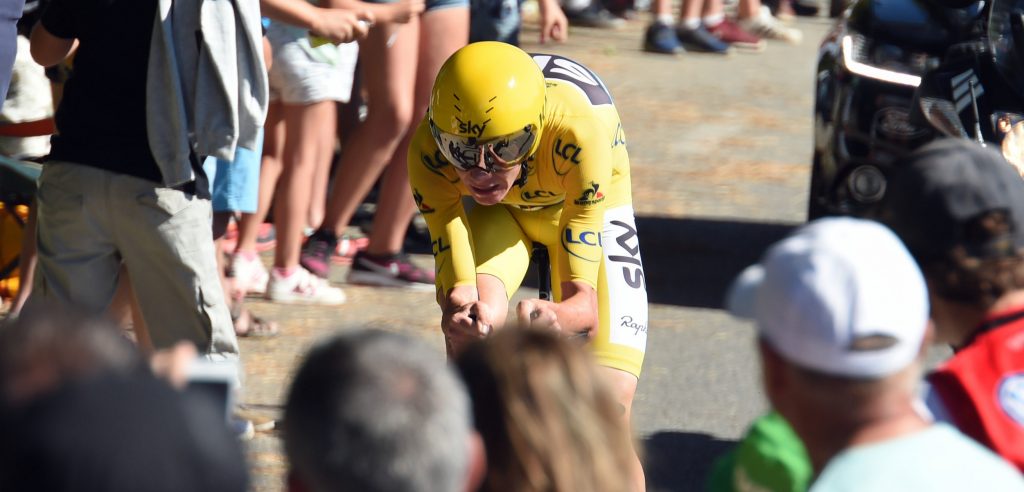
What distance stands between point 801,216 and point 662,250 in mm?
1131

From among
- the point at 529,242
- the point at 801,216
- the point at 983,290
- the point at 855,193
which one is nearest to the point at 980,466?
the point at 983,290

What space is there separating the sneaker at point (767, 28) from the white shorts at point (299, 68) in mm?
8056

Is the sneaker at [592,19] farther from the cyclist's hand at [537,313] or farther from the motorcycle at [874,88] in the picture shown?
the cyclist's hand at [537,313]

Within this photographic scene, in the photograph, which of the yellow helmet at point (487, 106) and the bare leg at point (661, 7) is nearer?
the yellow helmet at point (487, 106)

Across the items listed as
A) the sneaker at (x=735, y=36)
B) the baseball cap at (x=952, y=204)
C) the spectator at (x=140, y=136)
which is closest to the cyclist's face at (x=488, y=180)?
the spectator at (x=140, y=136)

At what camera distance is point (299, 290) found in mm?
6434

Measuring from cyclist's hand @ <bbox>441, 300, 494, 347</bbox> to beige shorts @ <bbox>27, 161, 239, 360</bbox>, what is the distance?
92 cm

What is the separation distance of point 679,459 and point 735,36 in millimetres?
8821

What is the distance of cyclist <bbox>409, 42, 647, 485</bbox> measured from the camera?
4.04 meters

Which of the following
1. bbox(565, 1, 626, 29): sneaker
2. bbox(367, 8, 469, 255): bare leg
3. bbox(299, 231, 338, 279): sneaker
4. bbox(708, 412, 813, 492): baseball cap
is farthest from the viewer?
bbox(565, 1, 626, 29): sneaker

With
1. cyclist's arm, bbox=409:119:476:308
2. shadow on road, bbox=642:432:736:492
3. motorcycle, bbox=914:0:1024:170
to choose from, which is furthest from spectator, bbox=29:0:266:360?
motorcycle, bbox=914:0:1024:170

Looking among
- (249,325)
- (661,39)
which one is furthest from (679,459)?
(661,39)

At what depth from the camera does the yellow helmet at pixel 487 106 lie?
401 cm

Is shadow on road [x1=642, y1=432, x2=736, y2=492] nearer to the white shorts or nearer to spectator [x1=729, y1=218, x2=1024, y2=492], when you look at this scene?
the white shorts
